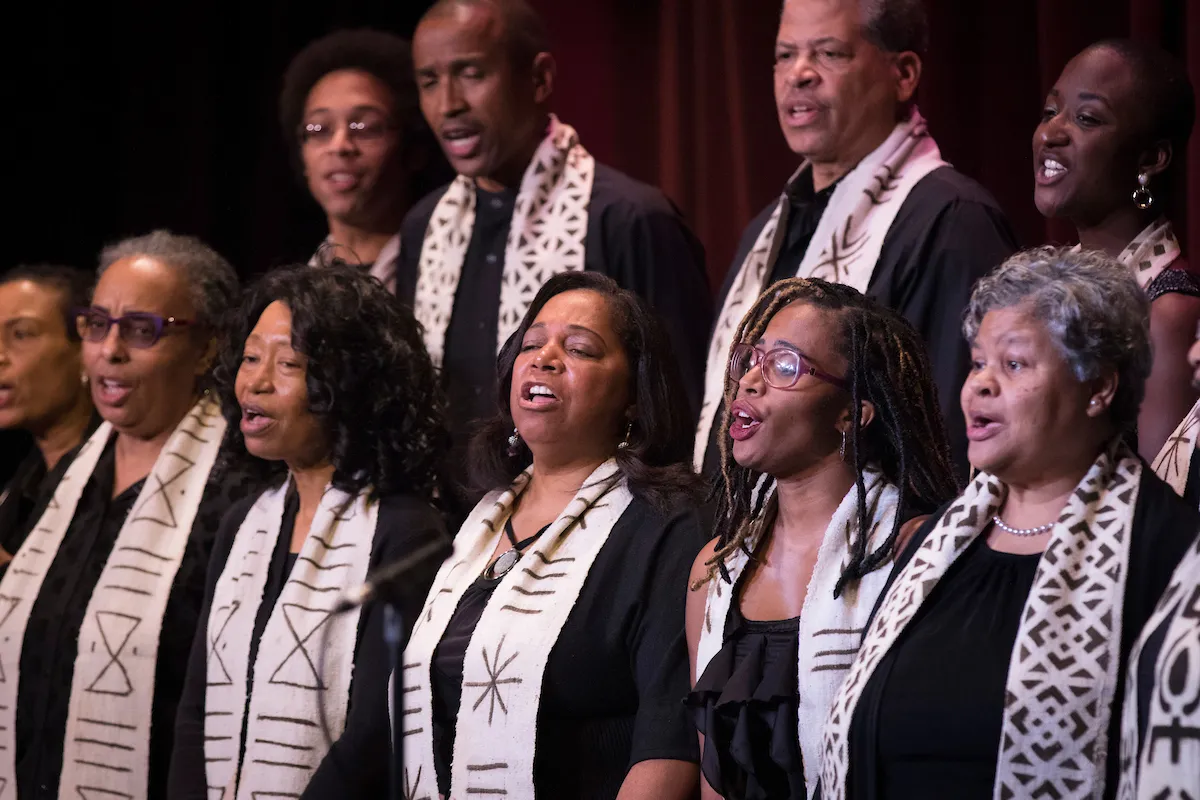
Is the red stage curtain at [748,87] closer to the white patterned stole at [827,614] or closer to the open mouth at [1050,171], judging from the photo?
the open mouth at [1050,171]

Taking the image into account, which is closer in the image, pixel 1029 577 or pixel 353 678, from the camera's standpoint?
pixel 1029 577

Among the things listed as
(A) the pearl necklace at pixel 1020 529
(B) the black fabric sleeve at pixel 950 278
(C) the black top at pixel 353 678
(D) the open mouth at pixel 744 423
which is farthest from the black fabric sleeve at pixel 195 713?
(A) the pearl necklace at pixel 1020 529

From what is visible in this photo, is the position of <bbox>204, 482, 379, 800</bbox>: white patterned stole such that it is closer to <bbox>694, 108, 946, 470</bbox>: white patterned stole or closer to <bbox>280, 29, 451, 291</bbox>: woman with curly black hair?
<bbox>694, 108, 946, 470</bbox>: white patterned stole

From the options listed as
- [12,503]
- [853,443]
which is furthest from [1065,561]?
[12,503]

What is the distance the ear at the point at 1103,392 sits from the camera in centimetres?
267

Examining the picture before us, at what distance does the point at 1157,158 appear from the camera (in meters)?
3.50

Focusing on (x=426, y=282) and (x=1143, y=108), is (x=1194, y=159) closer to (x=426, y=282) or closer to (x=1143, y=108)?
(x=1143, y=108)

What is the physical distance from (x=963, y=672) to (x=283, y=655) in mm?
1693

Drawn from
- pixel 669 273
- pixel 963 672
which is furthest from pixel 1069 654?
pixel 669 273

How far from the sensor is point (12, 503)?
505 centimetres

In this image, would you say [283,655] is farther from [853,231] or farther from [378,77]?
[378,77]

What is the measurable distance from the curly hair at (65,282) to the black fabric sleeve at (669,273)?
170 centimetres

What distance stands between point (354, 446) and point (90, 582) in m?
0.96

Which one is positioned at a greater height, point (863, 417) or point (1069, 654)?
point (863, 417)
